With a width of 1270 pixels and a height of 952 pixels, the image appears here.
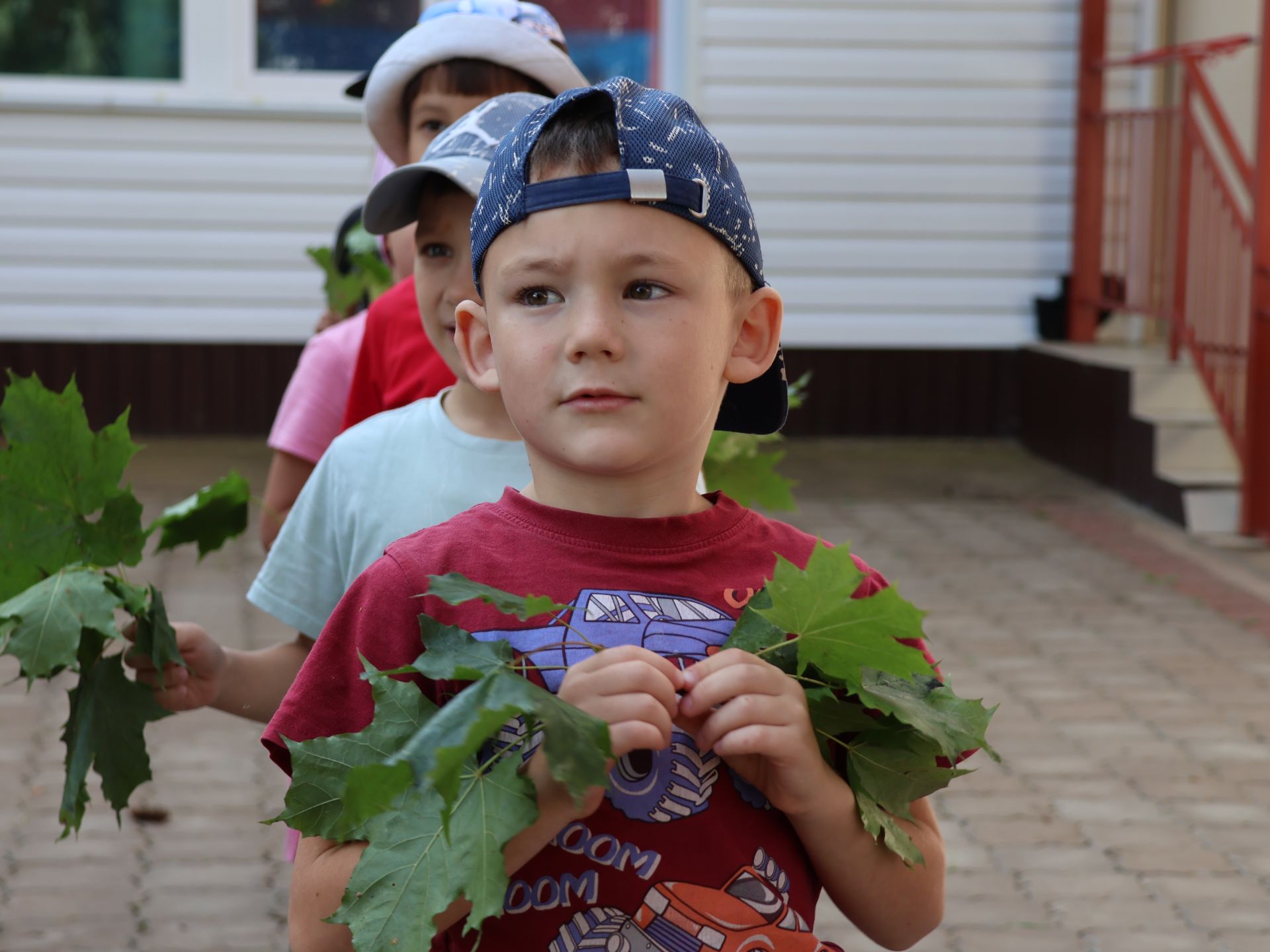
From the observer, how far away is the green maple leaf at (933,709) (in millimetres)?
1492

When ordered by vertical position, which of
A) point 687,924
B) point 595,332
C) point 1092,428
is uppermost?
point 595,332

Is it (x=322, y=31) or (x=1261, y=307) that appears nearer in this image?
(x=1261, y=307)

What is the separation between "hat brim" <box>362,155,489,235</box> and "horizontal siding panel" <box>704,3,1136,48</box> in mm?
8527

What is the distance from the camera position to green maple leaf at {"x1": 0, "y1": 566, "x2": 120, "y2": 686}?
1.89 metres

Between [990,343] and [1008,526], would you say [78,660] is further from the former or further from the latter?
[990,343]

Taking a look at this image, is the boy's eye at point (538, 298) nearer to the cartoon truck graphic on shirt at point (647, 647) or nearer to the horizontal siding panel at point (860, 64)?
the cartoon truck graphic on shirt at point (647, 647)

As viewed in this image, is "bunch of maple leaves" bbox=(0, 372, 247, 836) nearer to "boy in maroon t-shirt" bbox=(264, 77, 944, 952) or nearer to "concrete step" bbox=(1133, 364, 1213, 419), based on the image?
"boy in maroon t-shirt" bbox=(264, 77, 944, 952)

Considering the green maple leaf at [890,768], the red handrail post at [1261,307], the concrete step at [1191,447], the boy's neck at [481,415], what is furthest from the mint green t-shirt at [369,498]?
the concrete step at [1191,447]

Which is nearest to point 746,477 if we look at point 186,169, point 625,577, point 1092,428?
point 625,577

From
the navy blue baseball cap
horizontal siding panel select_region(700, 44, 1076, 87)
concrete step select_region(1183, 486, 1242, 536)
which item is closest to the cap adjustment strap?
the navy blue baseball cap

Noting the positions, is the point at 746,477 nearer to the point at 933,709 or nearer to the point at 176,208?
the point at 933,709

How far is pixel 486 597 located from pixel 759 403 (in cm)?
52

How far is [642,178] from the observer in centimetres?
149

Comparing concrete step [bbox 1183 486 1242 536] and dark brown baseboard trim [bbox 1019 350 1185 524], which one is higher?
dark brown baseboard trim [bbox 1019 350 1185 524]
